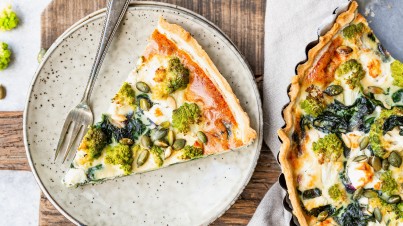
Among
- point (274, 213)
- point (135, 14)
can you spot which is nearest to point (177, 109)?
point (135, 14)

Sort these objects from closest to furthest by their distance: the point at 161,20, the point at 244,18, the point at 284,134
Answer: the point at 284,134 < the point at 161,20 < the point at 244,18

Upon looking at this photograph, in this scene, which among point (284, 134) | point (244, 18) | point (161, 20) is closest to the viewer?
point (284, 134)

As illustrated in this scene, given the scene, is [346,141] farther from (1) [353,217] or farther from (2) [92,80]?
(2) [92,80]

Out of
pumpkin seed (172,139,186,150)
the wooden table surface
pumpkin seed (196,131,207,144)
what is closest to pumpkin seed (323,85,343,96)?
the wooden table surface

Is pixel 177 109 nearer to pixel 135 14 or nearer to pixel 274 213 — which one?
pixel 135 14

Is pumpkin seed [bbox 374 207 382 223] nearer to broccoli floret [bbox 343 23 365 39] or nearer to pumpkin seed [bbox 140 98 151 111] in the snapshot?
broccoli floret [bbox 343 23 365 39]

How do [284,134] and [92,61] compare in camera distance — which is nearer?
[284,134]

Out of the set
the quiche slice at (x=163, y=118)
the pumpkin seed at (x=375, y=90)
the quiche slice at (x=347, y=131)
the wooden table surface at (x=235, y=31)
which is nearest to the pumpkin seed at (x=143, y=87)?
the quiche slice at (x=163, y=118)
